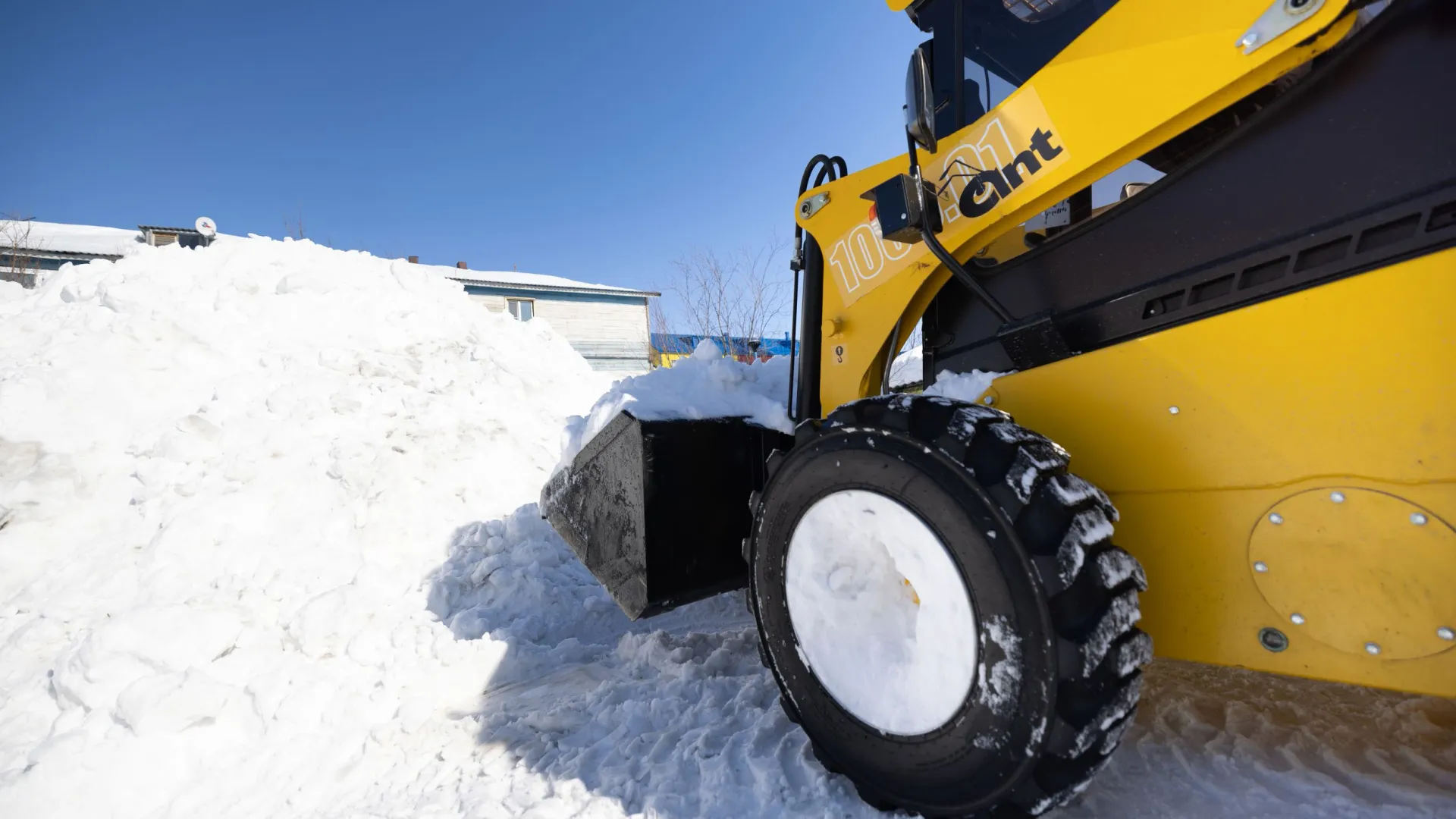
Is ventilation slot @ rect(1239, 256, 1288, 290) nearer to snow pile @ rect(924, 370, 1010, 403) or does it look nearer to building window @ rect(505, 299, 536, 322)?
snow pile @ rect(924, 370, 1010, 403)

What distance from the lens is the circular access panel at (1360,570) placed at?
1.27 meters

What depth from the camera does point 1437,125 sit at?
4.01 ft

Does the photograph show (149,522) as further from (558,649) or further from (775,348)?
(775,348)

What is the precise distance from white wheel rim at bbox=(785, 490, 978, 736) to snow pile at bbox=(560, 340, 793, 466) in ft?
3.16

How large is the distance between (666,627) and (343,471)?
299cm

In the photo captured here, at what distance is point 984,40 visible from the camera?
2.22 meters

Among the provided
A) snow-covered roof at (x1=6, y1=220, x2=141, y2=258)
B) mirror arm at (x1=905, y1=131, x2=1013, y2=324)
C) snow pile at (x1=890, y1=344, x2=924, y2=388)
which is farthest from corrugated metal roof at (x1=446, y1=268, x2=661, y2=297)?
mirror arm at (x1=905, y1=131, x2=1013, y2=324)

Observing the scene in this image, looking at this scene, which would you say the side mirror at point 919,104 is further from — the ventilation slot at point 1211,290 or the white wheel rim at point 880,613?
the white wheel rim at point 880,613

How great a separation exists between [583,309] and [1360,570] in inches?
990

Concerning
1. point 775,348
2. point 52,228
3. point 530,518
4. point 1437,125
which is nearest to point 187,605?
point 530,518

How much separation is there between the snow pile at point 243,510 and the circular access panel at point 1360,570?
8.52ft

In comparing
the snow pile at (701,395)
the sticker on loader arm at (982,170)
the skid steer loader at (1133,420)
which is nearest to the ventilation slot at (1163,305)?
the skid steer loader at (1133,420)

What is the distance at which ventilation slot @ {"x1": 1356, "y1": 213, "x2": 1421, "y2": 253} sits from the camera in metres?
1.26

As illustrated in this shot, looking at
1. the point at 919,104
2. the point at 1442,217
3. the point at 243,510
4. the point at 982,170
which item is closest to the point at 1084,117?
the point at 982,170
